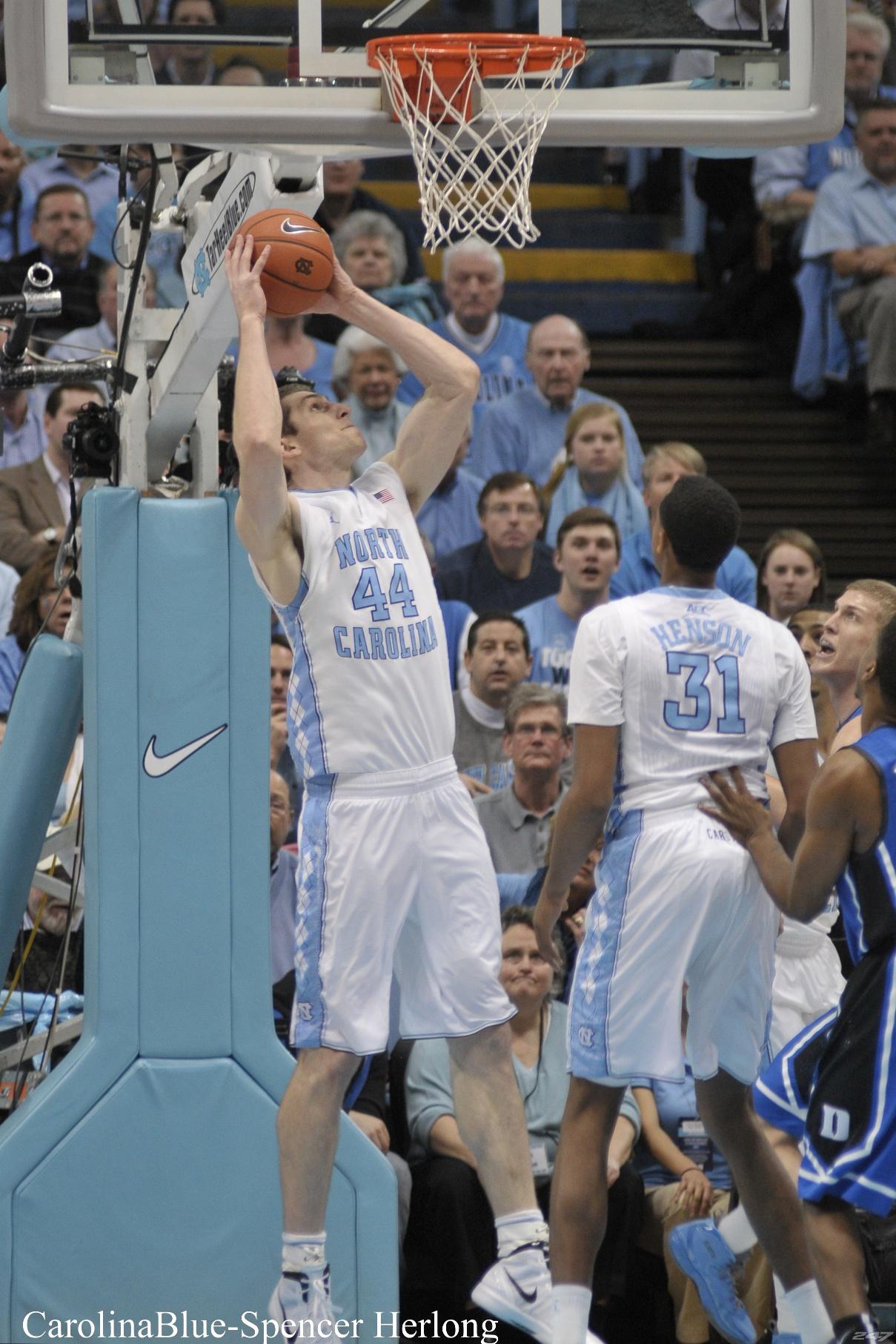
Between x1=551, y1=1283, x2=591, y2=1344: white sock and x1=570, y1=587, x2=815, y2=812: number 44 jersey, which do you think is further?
x1=570, y1=587, x2=815, y2=812: number 44 jersey

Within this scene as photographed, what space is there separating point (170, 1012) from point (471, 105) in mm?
2614

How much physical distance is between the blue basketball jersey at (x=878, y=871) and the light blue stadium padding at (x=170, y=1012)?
159 cm

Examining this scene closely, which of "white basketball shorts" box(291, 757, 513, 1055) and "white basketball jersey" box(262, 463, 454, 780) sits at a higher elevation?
"white basketball jersey" box(262, 463, 454, 780)

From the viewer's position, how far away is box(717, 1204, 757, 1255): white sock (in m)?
5.33

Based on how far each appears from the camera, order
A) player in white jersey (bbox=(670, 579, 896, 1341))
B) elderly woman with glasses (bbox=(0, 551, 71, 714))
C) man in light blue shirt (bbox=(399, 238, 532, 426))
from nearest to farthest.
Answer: player in white jersey (bbox=(670, 579, 896, 1341)) → elderly woman with glasses (bbox=(0, 551, 71, 714)) → man in light blue shirt (bbox=(399, 238, 532, 426))

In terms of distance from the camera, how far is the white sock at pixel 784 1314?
511 cm

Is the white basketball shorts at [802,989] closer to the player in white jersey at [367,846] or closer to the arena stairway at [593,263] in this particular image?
the player in white jersey at [367,846]

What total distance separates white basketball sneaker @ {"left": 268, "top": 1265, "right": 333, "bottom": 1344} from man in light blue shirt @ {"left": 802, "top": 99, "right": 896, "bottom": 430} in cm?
→ 739

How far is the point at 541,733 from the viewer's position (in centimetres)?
705

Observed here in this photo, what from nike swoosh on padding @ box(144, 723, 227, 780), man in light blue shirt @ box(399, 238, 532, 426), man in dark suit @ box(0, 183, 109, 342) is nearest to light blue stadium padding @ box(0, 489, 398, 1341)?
nike swoosh on padding @ box(144, 723, 227, 780)

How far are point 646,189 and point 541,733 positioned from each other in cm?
753

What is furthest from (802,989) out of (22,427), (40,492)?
(22,427)

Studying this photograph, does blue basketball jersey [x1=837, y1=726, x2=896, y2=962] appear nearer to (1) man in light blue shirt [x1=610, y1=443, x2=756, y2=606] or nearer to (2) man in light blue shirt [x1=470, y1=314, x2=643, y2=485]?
(1) man in light blue shirt [x1=610, y1=443, x2=756, y2=606]

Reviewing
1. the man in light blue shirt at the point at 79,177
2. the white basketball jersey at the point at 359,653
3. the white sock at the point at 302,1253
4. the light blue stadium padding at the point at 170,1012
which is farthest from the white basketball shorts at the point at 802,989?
the man in light blue shirt at the point at 79,177
